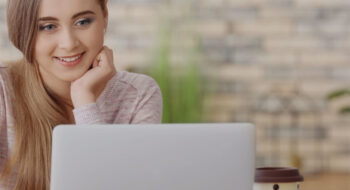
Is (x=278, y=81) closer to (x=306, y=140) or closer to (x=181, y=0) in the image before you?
(x=306, y=140)

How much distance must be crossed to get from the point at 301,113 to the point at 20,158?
3370mm

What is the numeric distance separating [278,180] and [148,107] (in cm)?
64

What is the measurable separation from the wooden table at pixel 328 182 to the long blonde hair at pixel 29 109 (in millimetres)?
2392

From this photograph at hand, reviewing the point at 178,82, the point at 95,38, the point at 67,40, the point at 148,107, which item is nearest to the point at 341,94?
the point at 178,82

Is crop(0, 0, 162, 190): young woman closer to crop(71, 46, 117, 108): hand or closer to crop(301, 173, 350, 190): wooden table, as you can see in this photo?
crop(71, 46, 117, 108): hand

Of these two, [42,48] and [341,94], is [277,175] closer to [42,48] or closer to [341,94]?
[42,48]

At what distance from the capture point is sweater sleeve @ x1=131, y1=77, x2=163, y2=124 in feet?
6.15

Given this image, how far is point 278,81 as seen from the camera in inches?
187

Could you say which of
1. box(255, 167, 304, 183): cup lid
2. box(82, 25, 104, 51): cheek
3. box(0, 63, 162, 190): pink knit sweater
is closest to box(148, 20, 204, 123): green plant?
box(0, 63, 162, 190): pink knit sweater

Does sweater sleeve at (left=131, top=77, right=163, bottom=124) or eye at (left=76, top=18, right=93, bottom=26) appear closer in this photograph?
eye at (left=76, top=18, right=93, bottom=26)

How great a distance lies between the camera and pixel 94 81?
1798 mm

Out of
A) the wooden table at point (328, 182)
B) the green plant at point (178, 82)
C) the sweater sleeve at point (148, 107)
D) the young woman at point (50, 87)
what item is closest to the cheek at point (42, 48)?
the young woman at point (50, 87)

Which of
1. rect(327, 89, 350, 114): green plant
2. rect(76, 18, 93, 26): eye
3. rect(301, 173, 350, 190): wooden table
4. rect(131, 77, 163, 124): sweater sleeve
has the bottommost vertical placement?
rect(301, 173, 350, 190): wooden table

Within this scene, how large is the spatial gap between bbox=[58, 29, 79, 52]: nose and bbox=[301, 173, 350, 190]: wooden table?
245 cm
